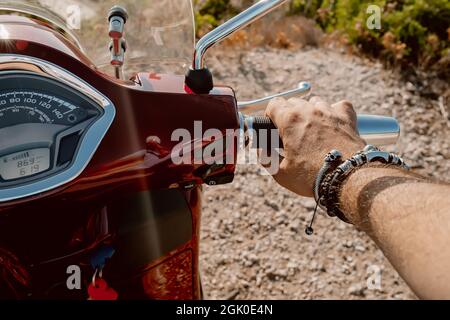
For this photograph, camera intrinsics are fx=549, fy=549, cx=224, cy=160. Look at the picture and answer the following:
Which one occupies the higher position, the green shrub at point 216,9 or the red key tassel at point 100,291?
the green shrub at point 216,9

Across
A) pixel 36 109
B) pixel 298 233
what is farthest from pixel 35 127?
pixel 298 233

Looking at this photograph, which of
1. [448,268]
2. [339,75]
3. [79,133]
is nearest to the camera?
[448,268]

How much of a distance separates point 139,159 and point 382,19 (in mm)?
3739

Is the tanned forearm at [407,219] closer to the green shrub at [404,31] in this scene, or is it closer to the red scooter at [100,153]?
the red scooter at [100,153]

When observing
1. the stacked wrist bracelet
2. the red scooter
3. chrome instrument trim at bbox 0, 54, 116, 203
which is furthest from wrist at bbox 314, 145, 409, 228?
chrome instrument trim at bbox 0, 54, 116, 203

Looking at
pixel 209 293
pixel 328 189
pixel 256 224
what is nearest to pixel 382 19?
pixel 256 224

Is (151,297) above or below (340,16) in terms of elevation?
below

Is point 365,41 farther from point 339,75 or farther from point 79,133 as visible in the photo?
point 79,133

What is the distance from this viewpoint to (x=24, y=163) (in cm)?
91

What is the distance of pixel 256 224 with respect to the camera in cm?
282

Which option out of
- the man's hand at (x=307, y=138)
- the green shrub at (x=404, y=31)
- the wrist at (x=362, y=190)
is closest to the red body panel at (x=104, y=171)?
the man's hand at (x=307, y=138)

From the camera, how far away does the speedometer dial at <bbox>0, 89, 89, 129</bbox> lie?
2.99ft

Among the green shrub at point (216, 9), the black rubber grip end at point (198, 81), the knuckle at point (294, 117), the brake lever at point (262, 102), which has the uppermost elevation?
the green shrub at point (216, 9)

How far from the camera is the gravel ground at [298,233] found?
2.56 metres
